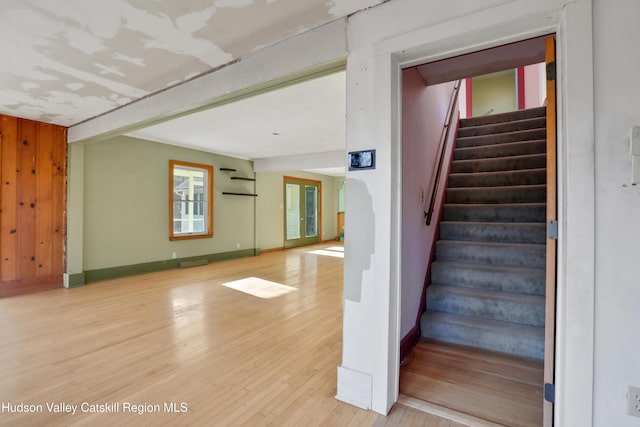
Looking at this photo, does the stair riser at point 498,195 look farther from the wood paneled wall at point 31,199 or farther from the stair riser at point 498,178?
the wood paneled wall at point 31,199

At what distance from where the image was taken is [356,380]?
1840 millimetres

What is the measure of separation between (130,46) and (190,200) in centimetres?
453

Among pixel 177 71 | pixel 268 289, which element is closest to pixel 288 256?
pixel 268 289

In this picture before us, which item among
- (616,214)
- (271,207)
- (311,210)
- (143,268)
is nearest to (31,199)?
(143,268)

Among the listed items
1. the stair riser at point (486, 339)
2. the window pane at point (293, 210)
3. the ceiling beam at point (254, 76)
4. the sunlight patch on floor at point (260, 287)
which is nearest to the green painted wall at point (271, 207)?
the window pane at point (293, 210)

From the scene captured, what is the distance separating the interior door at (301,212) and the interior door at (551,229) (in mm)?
7793

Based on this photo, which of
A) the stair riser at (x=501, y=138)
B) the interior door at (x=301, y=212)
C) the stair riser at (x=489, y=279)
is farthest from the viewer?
the interior door at (x=301, y=212)

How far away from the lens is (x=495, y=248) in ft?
9.88

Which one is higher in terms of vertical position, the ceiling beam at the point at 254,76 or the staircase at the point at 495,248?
the ceiling beam at the point at 254,76

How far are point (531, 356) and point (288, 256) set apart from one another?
5794mm

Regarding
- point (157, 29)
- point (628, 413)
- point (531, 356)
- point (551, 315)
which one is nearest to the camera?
point (628, 413)

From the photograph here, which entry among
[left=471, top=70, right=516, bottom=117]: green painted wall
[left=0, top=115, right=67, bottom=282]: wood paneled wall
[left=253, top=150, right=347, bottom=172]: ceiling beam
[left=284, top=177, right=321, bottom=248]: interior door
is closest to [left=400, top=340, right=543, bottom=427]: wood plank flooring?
[left=253, top=150, right=347, bottom=172]: ceiling beam

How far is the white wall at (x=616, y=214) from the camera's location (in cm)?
123

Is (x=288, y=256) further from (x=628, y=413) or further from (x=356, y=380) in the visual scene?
(x=628, y=413)
